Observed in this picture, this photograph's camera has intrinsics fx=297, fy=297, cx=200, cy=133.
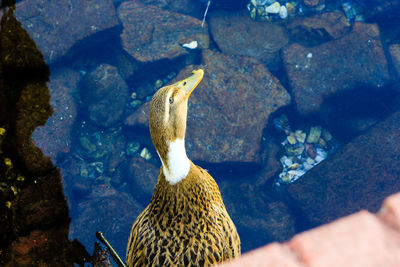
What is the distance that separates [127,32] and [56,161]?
264cm

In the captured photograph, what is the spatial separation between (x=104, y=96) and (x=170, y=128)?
11.9ft

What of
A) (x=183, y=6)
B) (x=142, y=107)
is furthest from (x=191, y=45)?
(x=142, y=107)

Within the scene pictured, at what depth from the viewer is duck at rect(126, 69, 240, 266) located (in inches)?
77.0

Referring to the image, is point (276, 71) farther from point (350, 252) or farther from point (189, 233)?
point (350, 252)

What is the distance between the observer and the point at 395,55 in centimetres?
506

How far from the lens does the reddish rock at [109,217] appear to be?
4.27 meters

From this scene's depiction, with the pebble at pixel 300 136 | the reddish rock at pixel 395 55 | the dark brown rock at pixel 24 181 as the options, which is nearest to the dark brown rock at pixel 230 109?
the pebble at pixel 300 136

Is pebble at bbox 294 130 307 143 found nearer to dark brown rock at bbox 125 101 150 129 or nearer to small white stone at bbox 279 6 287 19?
small white stone at bbox 279 6 287 19

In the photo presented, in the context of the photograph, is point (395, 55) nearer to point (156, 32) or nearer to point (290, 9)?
point (290, 9)

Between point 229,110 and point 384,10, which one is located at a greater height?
point 384,10

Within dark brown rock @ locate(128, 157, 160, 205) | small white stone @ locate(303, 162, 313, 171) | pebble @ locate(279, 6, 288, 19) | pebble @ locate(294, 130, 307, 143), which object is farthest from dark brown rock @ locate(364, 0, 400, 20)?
dark brown rock @ locate(128, 157, 160, 205)

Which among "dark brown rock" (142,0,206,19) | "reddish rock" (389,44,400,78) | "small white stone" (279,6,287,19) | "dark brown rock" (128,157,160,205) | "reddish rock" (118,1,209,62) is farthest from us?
"dark brown rock" (142,0,206,19)

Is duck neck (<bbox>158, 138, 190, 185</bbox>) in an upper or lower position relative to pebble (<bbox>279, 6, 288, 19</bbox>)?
upper

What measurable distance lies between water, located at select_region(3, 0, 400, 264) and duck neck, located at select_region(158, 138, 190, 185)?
7.97 feet
